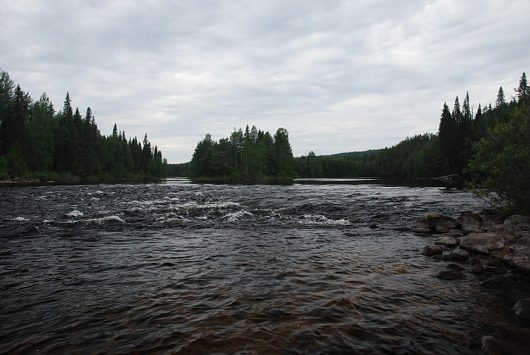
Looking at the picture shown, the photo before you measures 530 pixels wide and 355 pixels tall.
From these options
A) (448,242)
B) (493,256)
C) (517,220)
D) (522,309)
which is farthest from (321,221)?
(522,309)

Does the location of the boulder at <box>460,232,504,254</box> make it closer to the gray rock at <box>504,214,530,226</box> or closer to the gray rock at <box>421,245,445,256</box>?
the gray rock at <box>421,245,445,256</box>

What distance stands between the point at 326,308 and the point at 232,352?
2.60 m

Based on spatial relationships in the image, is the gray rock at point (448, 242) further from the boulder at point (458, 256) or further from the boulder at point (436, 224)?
the boulder at point (436, 224)

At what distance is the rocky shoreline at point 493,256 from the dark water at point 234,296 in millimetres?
296

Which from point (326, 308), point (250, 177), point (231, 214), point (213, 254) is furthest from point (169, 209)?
point (250, 177)

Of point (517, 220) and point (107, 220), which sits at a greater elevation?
point (517, 220)

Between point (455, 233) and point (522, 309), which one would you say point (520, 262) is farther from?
point (455, 233)

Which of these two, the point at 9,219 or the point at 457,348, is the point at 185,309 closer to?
the point at 457,348

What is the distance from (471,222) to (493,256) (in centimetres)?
488

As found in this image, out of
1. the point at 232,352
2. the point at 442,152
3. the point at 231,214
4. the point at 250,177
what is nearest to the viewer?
the point at 232,352

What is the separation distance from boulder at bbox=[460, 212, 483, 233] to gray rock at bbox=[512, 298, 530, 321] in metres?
8.46

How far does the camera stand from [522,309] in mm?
6887

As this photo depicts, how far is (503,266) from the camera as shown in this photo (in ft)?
33.0

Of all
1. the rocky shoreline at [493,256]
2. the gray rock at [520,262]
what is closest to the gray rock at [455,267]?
the rocky shoreline at [493,256]
